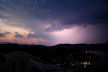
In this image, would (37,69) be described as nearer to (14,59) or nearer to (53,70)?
(53,70)

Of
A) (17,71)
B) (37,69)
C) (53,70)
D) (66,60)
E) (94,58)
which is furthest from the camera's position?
(94,58)

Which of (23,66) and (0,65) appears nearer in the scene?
(0,65)

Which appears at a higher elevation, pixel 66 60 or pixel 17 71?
pixel 17 71

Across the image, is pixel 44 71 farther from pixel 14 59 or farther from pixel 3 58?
pixel 3 58

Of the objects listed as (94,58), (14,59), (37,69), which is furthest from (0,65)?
(94,58)

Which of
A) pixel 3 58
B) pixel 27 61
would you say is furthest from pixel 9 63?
pixel 27 61

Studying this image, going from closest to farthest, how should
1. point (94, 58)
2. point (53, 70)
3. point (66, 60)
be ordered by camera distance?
point (53, 70)
point (66, 60)
point (94, 58)

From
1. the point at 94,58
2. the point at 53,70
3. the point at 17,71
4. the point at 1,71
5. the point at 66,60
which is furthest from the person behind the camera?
the point at 94,58

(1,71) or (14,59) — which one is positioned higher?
(14,59)

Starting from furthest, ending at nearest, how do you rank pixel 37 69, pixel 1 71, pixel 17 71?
1. pixel 37 69
2. pixel 17 71
3. pixel 1 71

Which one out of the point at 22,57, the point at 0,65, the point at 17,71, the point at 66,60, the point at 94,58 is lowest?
the point at 94,58
